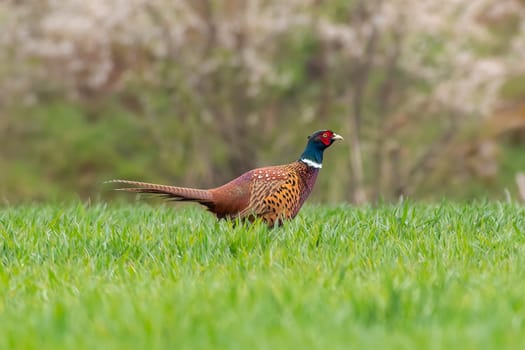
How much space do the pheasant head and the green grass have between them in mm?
468

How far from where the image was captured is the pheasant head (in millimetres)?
6805

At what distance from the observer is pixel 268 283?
4.21 metres

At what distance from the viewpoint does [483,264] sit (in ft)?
16.5

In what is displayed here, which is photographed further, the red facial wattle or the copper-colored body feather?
the red facial wattle

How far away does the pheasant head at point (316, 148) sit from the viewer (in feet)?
22.3

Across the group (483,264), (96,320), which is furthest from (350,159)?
(96,320)

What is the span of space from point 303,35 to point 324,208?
8947 mm

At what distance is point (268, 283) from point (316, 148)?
2.76 metres

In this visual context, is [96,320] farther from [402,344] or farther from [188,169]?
[188,169]

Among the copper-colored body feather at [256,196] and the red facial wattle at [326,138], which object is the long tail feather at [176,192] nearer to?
the copper-colored body feather at [256,196]

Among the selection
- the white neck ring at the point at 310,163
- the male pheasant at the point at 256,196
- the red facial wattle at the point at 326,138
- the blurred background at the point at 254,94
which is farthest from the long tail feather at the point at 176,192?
the blurred background at the point at 254,94

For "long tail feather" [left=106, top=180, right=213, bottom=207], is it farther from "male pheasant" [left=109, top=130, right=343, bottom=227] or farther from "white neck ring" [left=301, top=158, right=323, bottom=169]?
"white neck ring" [left=301, top=158, right=323, bottom=169]

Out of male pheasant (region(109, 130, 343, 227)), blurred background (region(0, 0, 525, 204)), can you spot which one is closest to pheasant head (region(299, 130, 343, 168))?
male pheasant (region(109, 130, 343, 227))

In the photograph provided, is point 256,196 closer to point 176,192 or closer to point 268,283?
point 176,192
